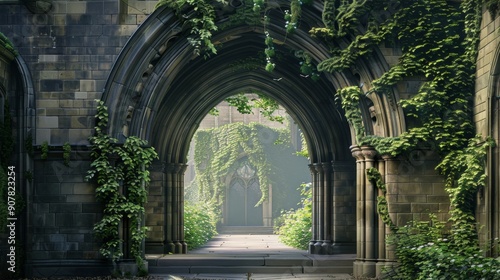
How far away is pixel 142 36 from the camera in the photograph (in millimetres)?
16234

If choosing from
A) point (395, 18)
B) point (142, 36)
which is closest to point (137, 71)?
point (142, 36)

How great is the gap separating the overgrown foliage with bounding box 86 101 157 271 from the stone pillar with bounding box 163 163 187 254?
5525 mm

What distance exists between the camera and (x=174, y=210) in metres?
22.3

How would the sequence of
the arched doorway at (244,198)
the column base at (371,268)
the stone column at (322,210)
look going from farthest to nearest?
the arched doorway at (244,198)
the stone column at (322,210)
the column base at (371,268)

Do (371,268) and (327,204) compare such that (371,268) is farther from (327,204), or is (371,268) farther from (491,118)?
(327,204)

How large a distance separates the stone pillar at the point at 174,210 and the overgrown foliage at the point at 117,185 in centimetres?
552

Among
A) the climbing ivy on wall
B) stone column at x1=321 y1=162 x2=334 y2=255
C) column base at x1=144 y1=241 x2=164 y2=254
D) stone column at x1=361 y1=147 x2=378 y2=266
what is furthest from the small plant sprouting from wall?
the climbing ivy on wall

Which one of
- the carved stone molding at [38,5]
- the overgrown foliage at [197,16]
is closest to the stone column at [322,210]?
the overgrown foliage at [197,16]

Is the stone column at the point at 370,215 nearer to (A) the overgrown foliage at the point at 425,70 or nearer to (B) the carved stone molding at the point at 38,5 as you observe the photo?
(A) the overgrown foliage at the point at 425,70

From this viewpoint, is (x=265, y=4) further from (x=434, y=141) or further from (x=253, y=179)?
(x=253, y=179)

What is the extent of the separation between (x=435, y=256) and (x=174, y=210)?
379 inches

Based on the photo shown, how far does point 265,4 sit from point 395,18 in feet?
7.38

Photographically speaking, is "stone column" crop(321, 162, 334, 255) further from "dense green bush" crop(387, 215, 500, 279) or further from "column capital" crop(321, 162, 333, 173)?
"dense green bush" crop(387, 215, 500, 279)

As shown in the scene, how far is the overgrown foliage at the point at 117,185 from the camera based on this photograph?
52.2 feet
